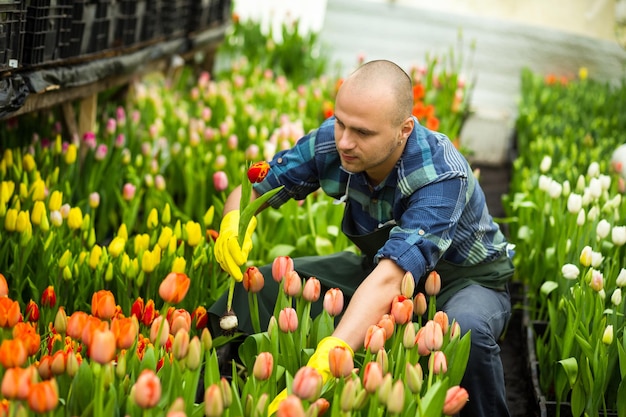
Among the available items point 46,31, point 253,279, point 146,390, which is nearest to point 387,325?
point 253,279

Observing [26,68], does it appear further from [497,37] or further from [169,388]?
[497,37]

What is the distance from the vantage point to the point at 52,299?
7.31 ft

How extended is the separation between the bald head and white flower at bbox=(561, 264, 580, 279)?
799mm

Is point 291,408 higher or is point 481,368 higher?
point 291,408

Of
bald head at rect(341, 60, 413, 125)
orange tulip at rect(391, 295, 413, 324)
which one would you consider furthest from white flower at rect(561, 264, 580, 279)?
orange tulip at rect(391, 295, 413, 324)

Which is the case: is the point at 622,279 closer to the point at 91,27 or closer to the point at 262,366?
the point at 262,366

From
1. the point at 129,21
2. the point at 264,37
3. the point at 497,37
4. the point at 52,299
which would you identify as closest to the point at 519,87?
the point at 497,37

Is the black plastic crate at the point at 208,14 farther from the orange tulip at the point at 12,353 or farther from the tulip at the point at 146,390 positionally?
the tulip at the point at 146,390

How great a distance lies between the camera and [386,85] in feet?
7.26

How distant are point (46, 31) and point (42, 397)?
1888 millimetres

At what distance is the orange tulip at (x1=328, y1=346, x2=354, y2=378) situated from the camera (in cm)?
170

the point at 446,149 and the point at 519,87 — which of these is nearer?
the point at 446,149

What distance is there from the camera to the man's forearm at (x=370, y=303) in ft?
6.66

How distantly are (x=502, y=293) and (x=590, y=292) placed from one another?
249 mm
